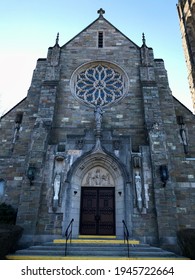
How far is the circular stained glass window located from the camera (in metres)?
14.5

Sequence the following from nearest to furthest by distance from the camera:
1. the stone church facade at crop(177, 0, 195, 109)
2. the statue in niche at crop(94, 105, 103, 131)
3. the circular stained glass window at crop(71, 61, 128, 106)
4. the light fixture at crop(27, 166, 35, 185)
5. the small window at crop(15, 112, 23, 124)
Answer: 1. the light fixture at crop(27, 166, 35, 185)
2. the statue in niche at crop(94, 105, 103, 131)
3. the small window at crop(15, 112, 23, 124)
4. the circular stained glass window at crop(71, 61, 128, 106)
5. the stone church facade at crop(177, 0, 195, 109)

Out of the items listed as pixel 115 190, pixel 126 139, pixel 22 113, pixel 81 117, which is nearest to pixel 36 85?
pixel 22 113

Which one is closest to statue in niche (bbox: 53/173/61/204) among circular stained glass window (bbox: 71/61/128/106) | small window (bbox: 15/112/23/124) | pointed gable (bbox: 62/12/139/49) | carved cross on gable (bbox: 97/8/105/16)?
small window (bbox: 15/112/23/124)

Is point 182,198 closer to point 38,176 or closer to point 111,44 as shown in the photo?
point 38,176

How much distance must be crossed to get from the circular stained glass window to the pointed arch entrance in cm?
455

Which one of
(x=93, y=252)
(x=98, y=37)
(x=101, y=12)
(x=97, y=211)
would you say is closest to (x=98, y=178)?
(x=97, y=211)

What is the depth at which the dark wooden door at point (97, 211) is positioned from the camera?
1040 cm

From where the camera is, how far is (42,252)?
7695mm

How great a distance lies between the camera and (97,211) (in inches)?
423

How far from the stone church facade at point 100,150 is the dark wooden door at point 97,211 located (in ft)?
0.15

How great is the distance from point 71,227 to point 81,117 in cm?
646

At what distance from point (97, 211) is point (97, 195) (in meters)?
0.79

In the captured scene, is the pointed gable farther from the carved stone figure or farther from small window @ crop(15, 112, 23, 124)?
the carved stone figure

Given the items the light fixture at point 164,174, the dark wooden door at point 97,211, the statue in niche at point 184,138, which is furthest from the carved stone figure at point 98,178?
the statue in niche at point 184,138
